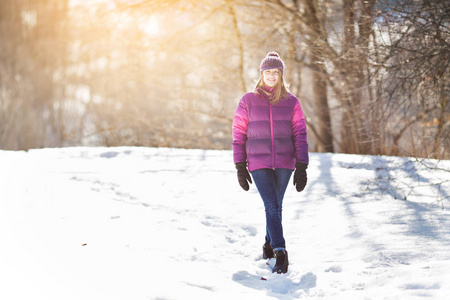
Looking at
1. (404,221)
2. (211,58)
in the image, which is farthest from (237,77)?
(404,221)

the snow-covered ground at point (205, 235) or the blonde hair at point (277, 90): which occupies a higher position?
the blonde hair at point (277, 90)

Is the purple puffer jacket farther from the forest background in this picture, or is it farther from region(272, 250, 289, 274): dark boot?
the forest background

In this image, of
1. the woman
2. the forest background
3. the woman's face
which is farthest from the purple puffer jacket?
the forest background

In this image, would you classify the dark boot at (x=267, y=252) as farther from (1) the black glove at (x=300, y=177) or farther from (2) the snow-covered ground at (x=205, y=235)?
(1) the black glove at (x=300, y=177)

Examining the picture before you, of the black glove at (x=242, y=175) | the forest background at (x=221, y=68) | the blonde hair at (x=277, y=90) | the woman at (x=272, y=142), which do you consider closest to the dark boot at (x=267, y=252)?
the woman at (x=272, y=142)

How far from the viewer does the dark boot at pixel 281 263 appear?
4.04m

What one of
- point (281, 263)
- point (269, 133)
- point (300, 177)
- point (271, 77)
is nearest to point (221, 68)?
point (271, 77)

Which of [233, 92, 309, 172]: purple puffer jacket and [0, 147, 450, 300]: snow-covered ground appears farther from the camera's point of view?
[233, 92, 309, 172]: purple puffer jacket

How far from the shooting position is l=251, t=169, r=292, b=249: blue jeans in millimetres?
4137

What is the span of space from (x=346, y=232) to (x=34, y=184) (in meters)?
4.21

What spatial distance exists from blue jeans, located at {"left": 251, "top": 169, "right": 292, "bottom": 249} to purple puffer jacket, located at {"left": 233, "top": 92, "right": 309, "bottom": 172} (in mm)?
66

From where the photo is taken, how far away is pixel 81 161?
9016 mm

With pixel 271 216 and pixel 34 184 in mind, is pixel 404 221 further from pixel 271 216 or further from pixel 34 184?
pixel 34 184

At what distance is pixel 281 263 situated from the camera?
4066 mm
